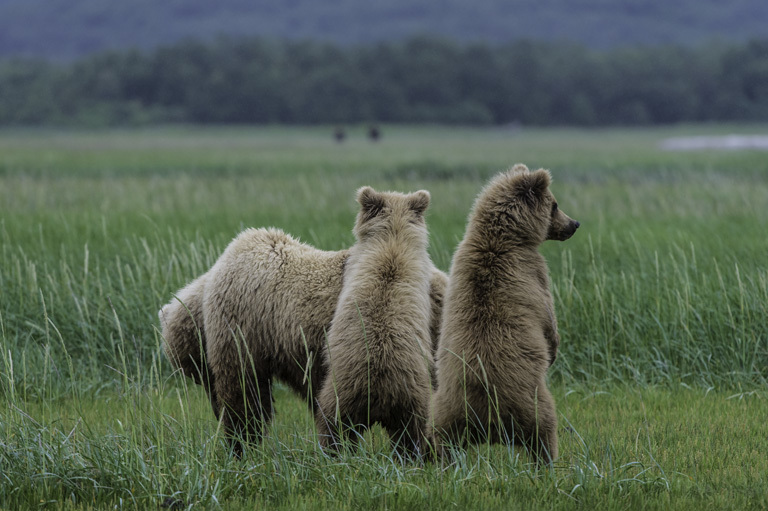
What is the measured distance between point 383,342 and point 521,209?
110cm

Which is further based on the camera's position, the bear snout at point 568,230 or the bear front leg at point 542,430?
the bear snout at point 568,230

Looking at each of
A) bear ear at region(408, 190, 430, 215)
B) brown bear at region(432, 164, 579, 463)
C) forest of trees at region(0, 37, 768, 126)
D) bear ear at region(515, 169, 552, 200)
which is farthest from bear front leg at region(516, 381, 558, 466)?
forest of trees at region(0, 37, 768, 126)

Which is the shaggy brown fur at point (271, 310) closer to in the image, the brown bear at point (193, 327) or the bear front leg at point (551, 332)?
the brown bear at point (193, 327)

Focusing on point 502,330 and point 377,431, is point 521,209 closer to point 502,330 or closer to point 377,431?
point 502,330

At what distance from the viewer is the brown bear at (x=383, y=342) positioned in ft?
15.0

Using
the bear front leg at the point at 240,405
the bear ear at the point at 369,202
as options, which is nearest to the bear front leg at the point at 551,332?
the bear ear at the point at 369,202

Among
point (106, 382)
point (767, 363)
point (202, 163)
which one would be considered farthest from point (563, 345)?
point (202, 163)

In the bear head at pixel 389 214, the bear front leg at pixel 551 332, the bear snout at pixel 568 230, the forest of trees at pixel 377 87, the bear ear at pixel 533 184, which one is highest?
the bear ear at pixel 533 184

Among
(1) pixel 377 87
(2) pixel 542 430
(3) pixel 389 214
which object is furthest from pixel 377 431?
(1) pixel 377 87

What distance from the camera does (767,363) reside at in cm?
742

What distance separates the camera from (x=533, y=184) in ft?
16.0

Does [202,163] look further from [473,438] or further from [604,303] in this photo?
[473,438]

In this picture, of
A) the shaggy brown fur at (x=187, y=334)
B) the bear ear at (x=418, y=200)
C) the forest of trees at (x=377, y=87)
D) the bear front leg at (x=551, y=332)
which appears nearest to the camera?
the bear front leg at (x=551, y=332)

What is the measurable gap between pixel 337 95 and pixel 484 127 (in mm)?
19405
